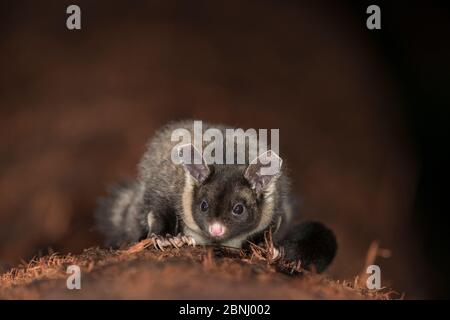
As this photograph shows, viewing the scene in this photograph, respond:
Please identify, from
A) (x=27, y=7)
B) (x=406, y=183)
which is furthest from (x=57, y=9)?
(x=406, y=183)

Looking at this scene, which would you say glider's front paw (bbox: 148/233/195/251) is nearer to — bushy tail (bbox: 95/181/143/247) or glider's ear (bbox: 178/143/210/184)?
glider's ear (bbox: 178/143/210/184)

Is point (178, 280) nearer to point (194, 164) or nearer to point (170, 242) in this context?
point (170, 242)

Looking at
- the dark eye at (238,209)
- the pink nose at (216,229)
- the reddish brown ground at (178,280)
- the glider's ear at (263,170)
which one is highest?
the glider's ear at (263,170)

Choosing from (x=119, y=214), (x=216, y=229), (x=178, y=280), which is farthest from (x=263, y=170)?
(x=119, y=214)

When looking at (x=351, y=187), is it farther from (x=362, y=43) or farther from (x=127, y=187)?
(x=127, y=187)

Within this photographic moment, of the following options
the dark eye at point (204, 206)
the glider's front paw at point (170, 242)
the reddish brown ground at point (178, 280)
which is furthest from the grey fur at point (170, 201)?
the reddish brown ground at point (178, 280)

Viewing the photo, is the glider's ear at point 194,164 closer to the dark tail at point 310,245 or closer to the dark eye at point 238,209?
the dark eye at point 238,209
